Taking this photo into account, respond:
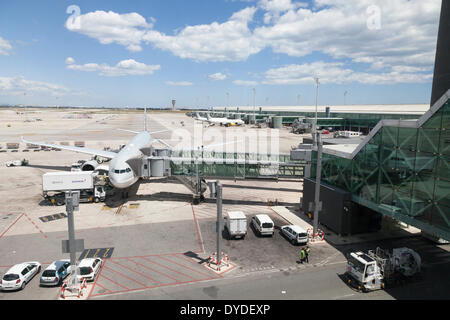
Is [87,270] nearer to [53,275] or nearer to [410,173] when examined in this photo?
[53,275]

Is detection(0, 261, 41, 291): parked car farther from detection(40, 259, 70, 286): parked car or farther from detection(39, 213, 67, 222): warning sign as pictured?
detection(39, 213, 67, 222): warning sign

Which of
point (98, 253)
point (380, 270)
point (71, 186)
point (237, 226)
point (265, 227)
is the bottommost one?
point (98, 253)

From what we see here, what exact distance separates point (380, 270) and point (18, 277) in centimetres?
2753

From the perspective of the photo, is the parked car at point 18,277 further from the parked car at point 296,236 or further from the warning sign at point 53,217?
the parked car at point 296,236

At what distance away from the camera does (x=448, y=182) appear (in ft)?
65.1

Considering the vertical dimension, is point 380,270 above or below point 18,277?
above

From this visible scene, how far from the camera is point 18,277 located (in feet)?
68.1

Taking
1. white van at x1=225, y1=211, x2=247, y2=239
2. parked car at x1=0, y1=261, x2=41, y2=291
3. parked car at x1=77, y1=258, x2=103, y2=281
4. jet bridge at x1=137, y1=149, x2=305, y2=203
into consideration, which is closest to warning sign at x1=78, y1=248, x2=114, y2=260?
parked car at x1=77, y1=258, x2=103, y2=281

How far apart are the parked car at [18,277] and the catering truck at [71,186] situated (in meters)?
18.4

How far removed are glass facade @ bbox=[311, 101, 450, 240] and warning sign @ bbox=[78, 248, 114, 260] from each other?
83.9 feet

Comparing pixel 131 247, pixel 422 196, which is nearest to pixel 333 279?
pixel 422 196

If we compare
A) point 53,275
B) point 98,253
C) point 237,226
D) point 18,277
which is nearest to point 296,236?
point 237,226

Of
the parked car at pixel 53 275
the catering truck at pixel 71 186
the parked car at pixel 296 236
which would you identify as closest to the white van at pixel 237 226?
the parked car at pixel 296 236

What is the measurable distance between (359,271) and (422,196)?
25.0ft
